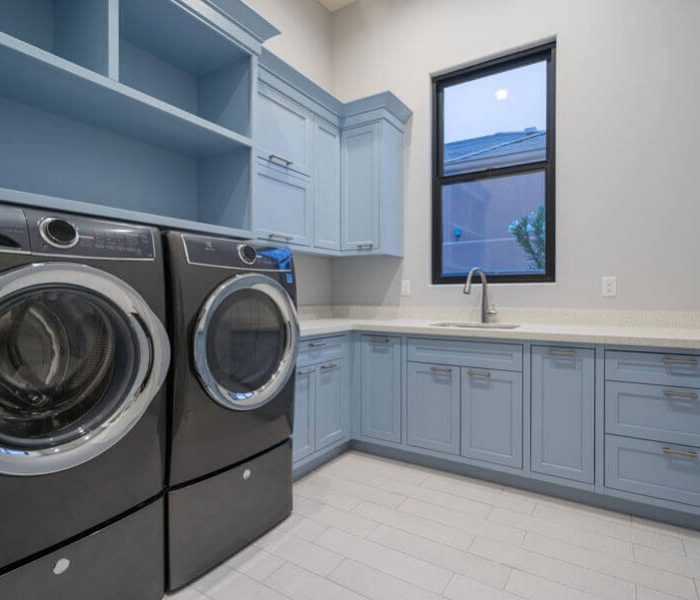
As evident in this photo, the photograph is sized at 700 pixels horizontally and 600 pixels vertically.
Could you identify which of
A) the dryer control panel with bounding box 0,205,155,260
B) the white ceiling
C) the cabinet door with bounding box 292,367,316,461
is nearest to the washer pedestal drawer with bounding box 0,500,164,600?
the dryer control panel with bounding box 0,205,155,260

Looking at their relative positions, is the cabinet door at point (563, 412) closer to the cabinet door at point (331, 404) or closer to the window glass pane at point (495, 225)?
the window glass pane at point (495, 225)

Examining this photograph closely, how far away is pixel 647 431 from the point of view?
73.9 inches

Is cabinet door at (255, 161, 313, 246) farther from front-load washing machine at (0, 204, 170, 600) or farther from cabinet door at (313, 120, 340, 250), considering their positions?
front-load washing machine at (0, 204, 170, 600)

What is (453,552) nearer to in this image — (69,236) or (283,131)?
(69,236)

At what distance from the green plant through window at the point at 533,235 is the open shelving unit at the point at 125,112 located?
176cm

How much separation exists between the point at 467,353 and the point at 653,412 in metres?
0.84

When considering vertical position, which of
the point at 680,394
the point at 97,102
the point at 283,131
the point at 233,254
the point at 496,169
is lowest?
the point at 680,394

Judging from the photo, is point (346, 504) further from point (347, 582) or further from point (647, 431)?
point (647, 431)

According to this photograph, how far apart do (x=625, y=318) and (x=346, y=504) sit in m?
1.83

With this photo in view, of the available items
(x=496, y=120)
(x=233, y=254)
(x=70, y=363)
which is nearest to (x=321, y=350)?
(x=233, y=254)

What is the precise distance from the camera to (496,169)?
2.86m

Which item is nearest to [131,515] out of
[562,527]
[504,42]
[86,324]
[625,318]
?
Answer: [86,324]

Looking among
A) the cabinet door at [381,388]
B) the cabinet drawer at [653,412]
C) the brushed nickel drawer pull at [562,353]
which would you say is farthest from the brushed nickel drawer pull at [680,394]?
the cabinet door at [381,388]

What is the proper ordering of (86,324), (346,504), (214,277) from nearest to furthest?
1. (86,324)
2. (214,277)
3. (346,504)
